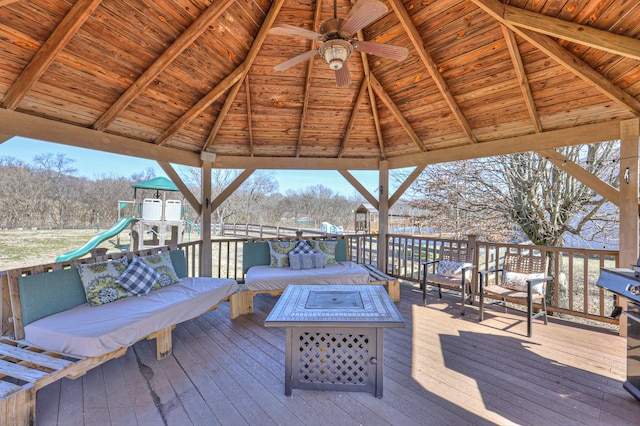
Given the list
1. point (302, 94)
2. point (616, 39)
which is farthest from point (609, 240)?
point (302, 94)

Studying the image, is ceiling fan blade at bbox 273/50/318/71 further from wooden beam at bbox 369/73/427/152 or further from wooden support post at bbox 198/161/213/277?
wooden support post at bbox 198/161/213/277

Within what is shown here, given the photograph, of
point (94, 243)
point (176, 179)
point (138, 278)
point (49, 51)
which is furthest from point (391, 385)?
point (94, 243)

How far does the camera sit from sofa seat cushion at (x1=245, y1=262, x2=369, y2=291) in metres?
4.05

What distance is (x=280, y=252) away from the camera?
4.77 m

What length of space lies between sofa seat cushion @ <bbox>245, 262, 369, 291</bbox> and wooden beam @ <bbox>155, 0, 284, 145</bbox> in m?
2.48

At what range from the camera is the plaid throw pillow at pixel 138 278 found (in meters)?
3.09

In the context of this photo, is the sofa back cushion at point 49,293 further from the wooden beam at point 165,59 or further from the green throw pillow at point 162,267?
the wooden beam at point 165,59

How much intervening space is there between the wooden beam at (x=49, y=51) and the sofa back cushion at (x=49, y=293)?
6.51 feet

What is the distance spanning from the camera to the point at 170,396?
7.26 feet

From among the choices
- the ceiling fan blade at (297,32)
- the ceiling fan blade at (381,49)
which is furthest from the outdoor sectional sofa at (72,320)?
the ceiling fan blade at (381,49)

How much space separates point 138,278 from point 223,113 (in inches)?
111

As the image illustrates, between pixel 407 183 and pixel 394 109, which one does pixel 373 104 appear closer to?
pixel 394 109

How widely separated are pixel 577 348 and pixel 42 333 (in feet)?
16.2

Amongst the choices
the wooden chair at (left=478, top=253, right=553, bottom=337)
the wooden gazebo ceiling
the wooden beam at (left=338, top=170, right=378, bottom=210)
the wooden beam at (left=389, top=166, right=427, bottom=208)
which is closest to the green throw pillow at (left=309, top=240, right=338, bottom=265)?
the wooden beam at (left=338, top=170, right=378, bottom=210)
